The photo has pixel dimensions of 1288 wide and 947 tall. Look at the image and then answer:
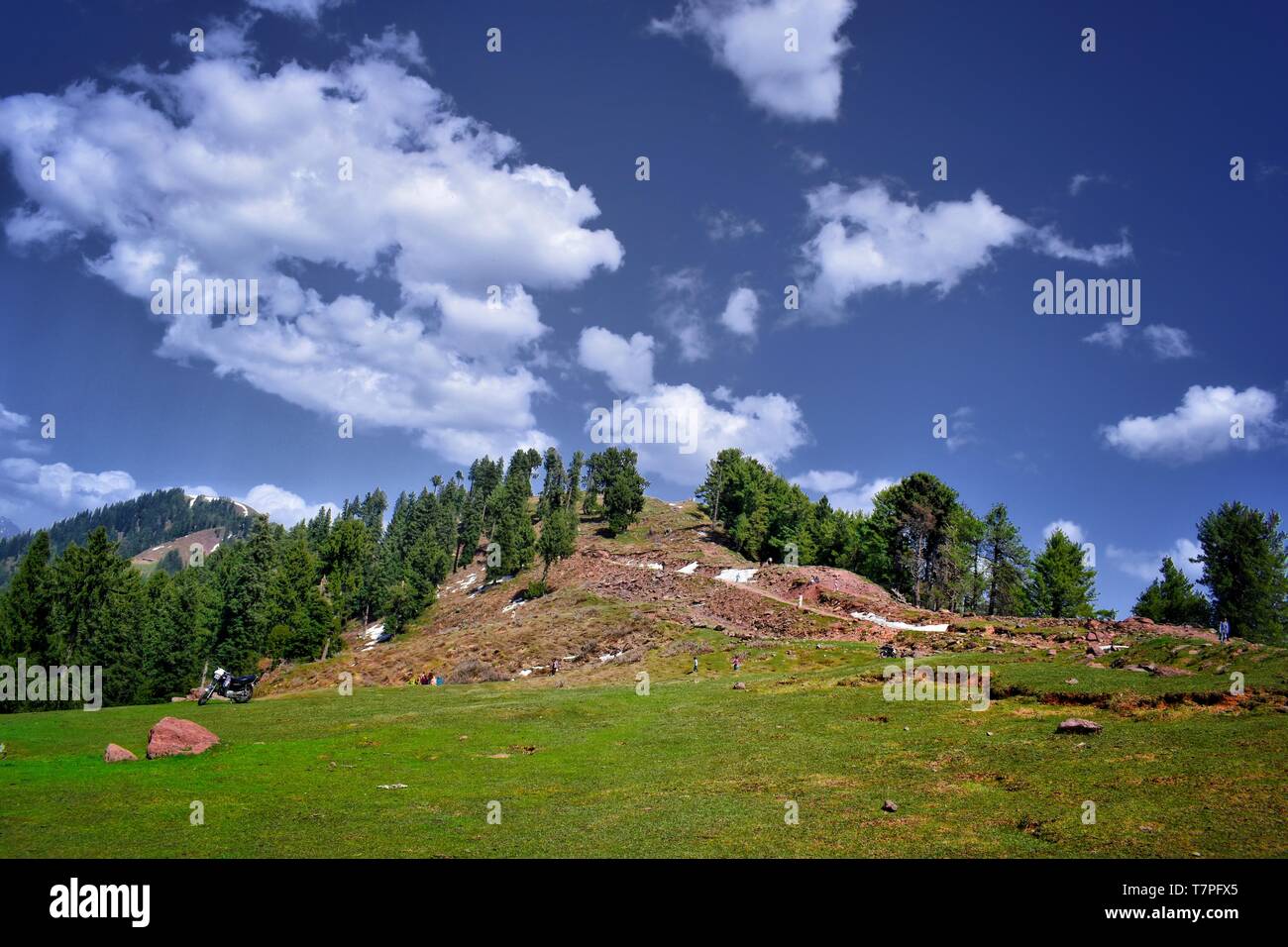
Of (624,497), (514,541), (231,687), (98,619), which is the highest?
(624,497)

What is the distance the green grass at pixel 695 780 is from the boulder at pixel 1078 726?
75cm

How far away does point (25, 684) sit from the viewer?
199 ft

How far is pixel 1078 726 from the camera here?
80.3 feet

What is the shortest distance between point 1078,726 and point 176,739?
35750 mm

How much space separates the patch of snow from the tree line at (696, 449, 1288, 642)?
68.8 ft

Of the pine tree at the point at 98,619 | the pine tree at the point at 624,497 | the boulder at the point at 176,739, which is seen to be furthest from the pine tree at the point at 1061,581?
the pine tree at the point at 98,619

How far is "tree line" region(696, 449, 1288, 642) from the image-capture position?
7369cm

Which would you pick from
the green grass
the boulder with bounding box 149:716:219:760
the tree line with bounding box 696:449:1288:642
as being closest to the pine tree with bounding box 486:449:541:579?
the tree line with bounding box 696:449:1288:642

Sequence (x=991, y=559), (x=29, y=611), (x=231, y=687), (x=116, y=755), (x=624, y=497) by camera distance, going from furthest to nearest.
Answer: (x=624, y=497), (x=991, y=559), (x=29, y=611), (x=231, y=687), (x=116, y=755)

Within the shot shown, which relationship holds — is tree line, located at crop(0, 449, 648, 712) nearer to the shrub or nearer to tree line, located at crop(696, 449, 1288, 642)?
the shrub

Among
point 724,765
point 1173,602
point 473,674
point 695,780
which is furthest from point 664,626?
point 1173,602

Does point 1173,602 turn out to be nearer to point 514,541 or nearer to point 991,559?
point 991,559
